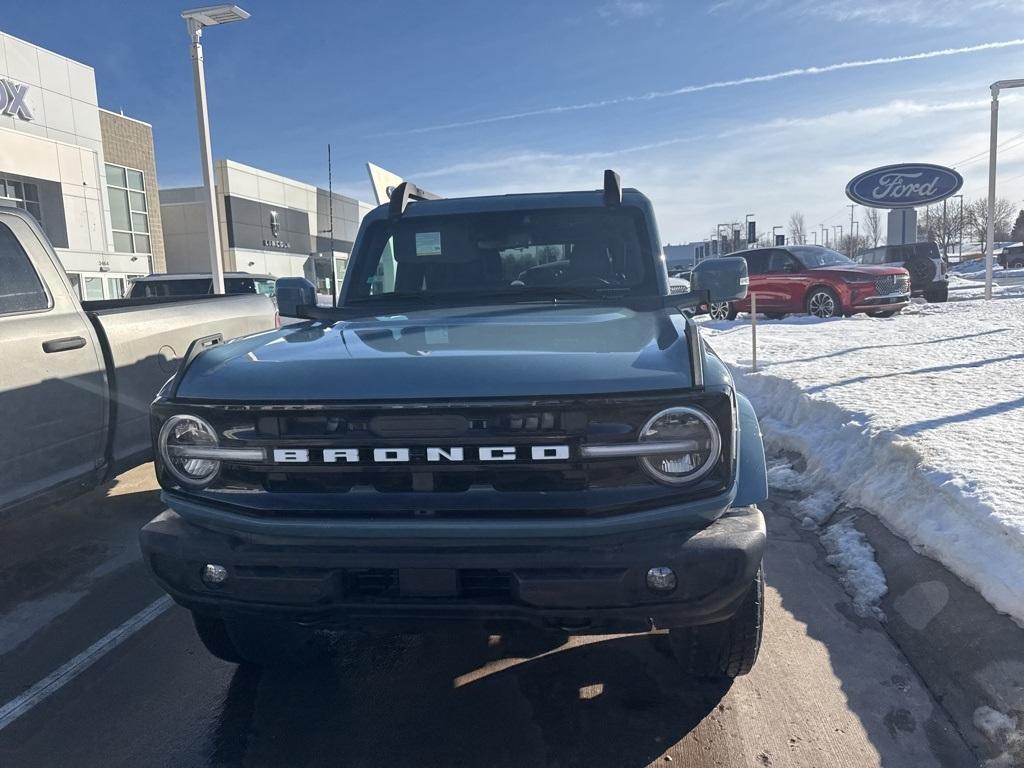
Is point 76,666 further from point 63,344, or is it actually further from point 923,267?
point 923,267

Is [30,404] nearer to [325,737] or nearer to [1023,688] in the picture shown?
[325,737]

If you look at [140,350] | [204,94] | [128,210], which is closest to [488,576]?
[140,350]

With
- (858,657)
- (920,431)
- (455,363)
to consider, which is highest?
(455,363)

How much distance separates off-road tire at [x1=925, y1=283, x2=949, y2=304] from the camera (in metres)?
21.4

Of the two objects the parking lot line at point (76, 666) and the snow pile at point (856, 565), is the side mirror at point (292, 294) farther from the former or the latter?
the snow pile at point (856, 565)

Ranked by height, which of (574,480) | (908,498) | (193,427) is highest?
(193,427)

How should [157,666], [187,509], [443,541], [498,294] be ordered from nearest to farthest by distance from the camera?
[443,541] → [187,509] → [157,666] → [498,294]

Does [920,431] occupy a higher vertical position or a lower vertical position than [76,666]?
higher

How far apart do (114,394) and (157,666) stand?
1.88m

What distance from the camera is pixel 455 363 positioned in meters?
2.35

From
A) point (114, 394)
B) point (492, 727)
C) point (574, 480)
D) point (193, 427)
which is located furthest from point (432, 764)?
point (114, 394)

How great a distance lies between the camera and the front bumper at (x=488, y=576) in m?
2.16

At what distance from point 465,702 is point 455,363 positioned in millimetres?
1361

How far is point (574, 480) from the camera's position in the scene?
7.43 feet
